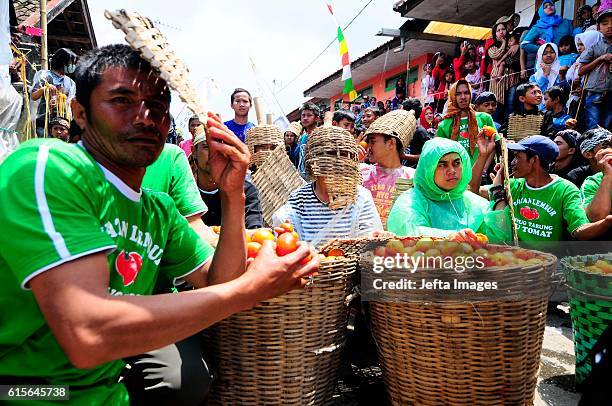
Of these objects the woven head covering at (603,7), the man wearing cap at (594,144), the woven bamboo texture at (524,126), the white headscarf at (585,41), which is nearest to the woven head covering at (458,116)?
the woven bamboo texture at (524,126)

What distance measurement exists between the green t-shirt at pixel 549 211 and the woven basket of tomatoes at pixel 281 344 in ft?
7.79

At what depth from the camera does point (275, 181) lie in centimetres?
377

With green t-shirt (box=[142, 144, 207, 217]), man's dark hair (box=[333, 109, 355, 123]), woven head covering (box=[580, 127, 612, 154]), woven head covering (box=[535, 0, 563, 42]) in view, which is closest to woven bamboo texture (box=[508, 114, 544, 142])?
woven head covering (box=[580, 127, 612, 154])

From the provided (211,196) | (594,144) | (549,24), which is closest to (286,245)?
(211,196)

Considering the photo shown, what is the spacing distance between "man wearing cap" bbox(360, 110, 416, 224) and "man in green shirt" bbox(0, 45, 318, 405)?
2638mm

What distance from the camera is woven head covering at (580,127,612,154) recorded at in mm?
3998

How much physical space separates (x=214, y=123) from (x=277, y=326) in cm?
95

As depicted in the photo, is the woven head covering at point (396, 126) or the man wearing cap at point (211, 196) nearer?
the man wearing cap at point (211, 196)

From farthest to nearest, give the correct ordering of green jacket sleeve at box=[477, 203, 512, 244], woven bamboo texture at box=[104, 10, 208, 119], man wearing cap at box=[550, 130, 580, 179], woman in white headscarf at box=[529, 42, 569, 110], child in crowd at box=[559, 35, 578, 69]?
woman in white headscarf at box=[529, 42, 569, 110]
child in crowd at box=[559, 35, 578, 69]
man wearing cap at box=[550, 130, 580, 179]
green jacket sleeve at box=[477, 203, 512, 244]
woven bamboo texture at box=[104, 10, 208, 119]

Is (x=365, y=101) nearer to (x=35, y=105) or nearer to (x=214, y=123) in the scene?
(x=35, y=105)

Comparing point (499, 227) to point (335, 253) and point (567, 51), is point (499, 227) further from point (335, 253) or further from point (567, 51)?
point (567, 51)

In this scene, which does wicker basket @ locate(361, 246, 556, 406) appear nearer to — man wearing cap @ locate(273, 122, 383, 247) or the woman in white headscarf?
man wearing cap @ locate(273, 122, 383, 247)

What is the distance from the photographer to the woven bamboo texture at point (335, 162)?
2967 millimetres

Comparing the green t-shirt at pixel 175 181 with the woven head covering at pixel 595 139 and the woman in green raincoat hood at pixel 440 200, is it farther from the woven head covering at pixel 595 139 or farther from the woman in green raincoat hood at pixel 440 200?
the woven head covering at pixel 595 139
